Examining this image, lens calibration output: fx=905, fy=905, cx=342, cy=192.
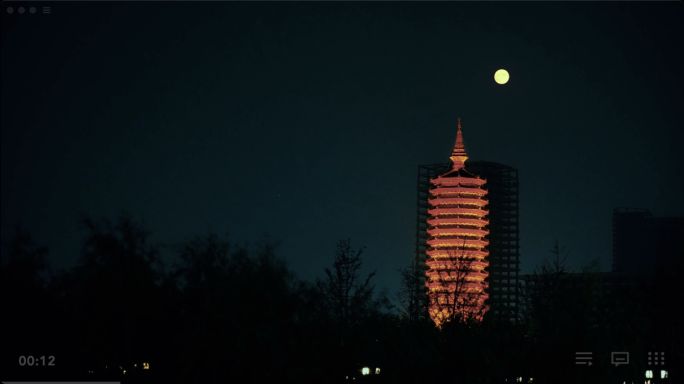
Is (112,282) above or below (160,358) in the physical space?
above

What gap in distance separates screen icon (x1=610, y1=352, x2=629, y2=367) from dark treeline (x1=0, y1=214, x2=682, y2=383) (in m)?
0.27

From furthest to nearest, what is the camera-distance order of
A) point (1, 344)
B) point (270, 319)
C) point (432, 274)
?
point (432, 274), point (270, 319), point (1, 344)

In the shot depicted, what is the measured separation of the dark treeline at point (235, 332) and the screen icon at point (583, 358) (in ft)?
0.93

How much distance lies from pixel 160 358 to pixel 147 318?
2.05 m

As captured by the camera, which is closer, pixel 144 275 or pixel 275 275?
pixel 275 275

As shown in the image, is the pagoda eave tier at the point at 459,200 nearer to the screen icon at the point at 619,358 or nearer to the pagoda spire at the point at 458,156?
the pagoda spire at the point at 458,156

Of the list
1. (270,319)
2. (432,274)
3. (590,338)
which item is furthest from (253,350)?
(432,274)

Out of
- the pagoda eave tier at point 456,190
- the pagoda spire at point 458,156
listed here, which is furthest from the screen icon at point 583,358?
the pagoda spire at point 458,156

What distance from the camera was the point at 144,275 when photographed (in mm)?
43719

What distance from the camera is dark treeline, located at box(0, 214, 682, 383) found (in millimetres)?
39156

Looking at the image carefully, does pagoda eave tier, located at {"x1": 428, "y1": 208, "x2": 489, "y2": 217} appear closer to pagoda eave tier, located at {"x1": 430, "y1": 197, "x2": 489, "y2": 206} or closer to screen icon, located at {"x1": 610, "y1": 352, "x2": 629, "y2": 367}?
pagoda eave tier, located at {"x1": 430, "y1": 197, "x2": 489, "y2": 206}

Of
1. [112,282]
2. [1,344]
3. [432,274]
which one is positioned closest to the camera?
[1,344]

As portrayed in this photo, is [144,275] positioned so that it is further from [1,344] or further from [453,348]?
[453,348]

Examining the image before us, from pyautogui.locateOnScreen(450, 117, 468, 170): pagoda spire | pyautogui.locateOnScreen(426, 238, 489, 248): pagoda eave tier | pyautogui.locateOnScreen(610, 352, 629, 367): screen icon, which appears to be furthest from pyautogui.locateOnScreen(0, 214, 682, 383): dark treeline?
pyautogui.locateOnScreen(450, 117, 468, 170): pagoda spire
